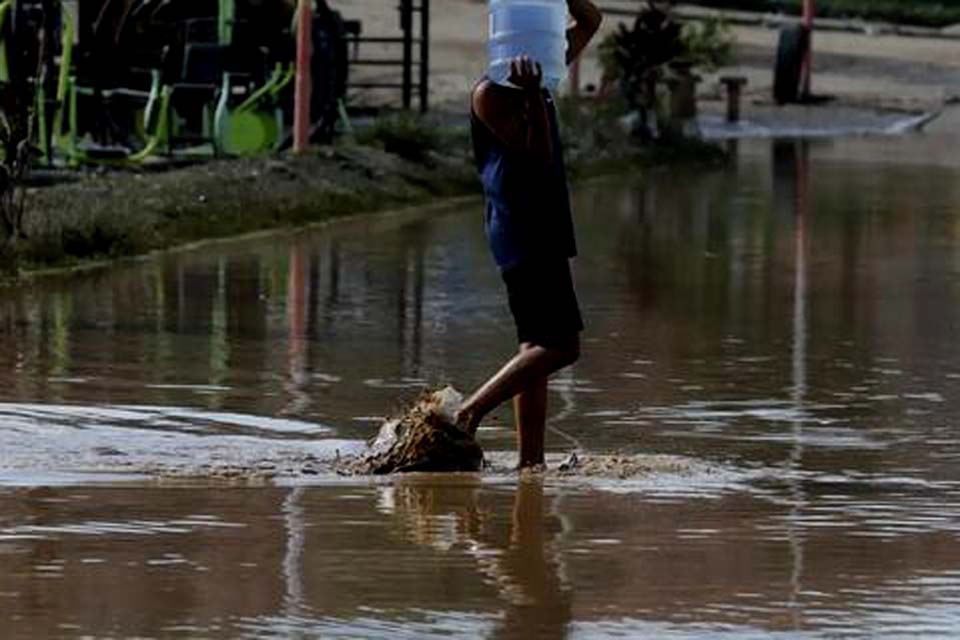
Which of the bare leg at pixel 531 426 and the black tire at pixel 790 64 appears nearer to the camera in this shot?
the bare leg at pixel 531 426

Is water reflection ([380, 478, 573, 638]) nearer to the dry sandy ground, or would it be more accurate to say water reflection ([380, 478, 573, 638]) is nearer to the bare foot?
the bare foot

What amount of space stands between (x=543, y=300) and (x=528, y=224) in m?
0.26

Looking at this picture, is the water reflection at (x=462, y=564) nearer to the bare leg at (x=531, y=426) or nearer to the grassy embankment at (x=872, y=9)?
the bare leg at (x=531, y=426)

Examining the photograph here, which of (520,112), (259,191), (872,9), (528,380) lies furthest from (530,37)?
(872,9)

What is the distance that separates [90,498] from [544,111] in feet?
6.57

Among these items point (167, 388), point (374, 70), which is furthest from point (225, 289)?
point (374, 70)

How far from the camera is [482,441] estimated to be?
10.8 metres

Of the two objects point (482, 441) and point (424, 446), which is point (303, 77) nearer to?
point (482, 441)

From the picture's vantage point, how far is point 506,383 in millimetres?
9781

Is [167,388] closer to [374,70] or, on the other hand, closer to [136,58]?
[136,58]

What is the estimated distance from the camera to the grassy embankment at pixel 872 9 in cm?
5431

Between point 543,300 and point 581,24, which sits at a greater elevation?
point 581,24

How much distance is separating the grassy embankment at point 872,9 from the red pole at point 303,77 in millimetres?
32712

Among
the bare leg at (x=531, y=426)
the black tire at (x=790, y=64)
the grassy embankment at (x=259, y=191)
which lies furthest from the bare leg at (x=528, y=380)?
the black tire at (x=790, y=64)
